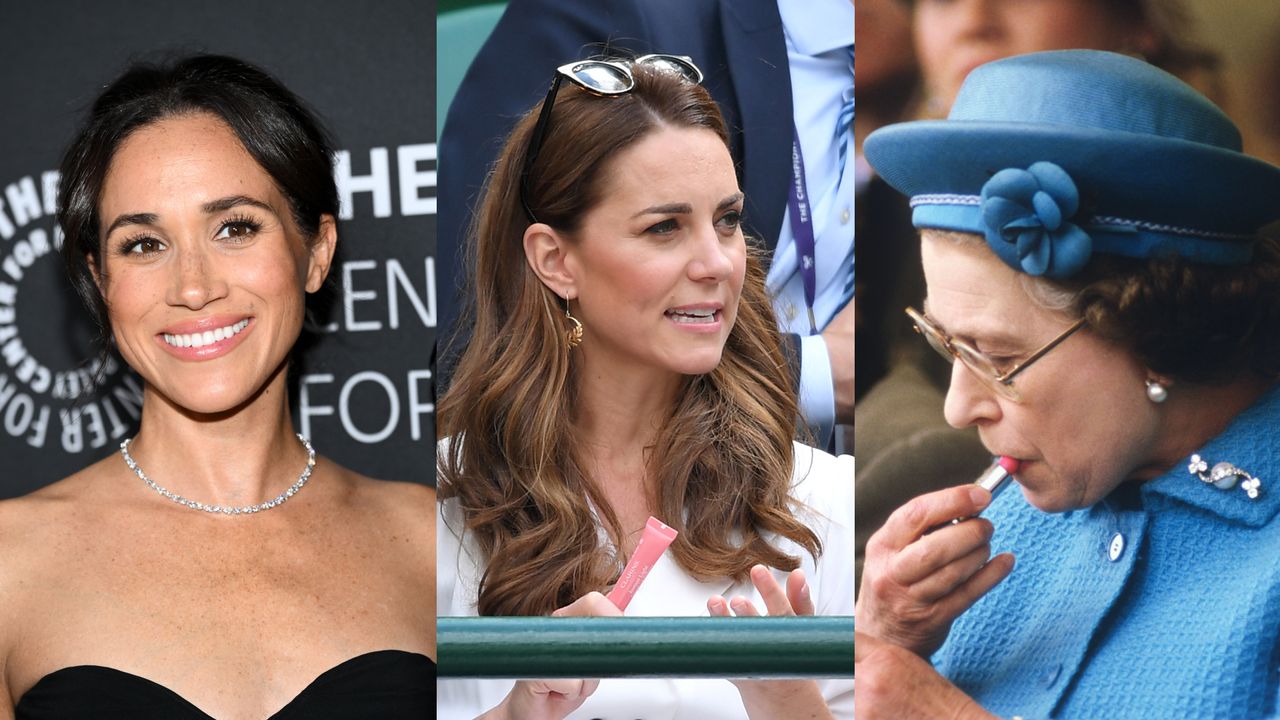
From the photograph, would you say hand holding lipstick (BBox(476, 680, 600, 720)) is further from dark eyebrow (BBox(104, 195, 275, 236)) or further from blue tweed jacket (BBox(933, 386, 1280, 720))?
dark eyebrow (BBox(104, 195, 275, 236))

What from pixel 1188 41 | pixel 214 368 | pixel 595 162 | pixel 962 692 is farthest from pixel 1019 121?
pixel 214 368

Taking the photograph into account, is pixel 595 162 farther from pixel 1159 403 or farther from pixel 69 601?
pixel 69 601

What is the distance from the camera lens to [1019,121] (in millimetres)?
2096

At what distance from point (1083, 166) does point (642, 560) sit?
880 mm

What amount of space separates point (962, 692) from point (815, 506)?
39 centimetres

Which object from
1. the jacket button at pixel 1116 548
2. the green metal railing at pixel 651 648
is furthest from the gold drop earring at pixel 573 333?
the jacket button at pixel 1116 548

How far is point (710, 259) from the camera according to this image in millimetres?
1993

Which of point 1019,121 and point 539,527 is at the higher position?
point 1019,121

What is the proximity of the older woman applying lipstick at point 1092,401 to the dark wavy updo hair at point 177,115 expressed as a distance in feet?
3.28

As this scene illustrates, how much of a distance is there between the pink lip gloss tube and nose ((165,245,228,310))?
2.76 ft

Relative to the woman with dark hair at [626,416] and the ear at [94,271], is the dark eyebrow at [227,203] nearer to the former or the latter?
the ear at [94,271]

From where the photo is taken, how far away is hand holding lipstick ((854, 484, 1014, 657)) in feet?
7.02

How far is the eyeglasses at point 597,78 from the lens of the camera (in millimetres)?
1991

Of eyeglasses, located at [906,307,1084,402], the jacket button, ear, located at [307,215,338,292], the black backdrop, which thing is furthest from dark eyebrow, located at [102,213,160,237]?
the jacket button
